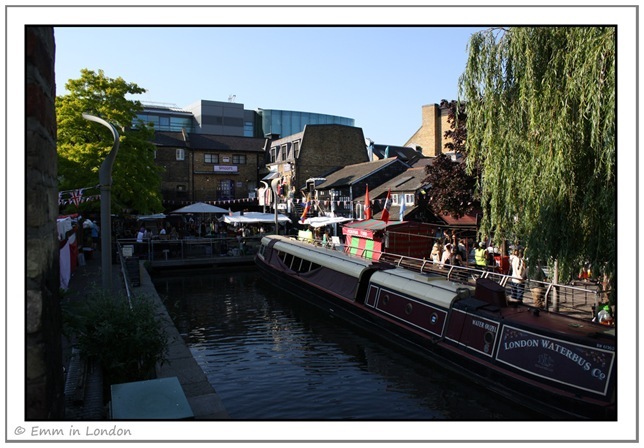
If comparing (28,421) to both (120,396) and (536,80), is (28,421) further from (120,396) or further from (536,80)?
(536,80)

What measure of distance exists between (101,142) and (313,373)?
18.9 m

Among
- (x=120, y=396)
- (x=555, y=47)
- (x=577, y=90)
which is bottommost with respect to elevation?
(x=120, y=396)

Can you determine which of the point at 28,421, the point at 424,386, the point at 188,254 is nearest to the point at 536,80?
the point at 424,386

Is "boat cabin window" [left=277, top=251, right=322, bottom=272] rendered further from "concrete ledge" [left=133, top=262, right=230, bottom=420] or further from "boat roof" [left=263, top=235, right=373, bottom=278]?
"concrete ledge" [left=133, top=262, right=230, bottom=420]

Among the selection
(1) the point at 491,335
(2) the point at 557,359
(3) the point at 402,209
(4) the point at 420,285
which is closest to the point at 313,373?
(4) the point at 420,285

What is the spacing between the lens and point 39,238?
11.5 feet

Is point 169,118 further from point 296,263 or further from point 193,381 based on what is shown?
point 193,381

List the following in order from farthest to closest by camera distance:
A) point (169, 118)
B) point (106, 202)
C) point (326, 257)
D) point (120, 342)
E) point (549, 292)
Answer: point (169, 118) → point (326, 257) → point (549, 292) → point (106, 202) → point (120, 342)

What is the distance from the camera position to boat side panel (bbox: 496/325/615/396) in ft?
26.7

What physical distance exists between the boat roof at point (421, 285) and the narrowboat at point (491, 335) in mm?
26

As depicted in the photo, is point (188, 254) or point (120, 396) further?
point (188, 254)

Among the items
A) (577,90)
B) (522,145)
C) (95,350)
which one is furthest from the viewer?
(522,145)
